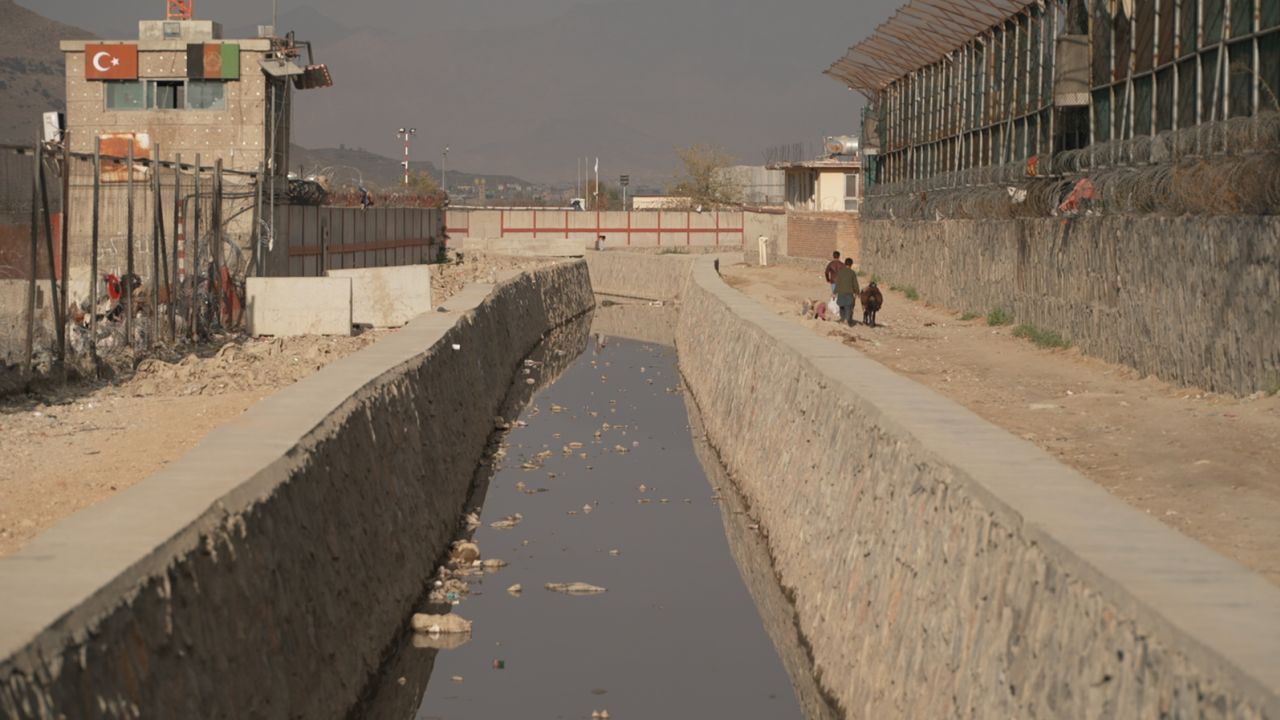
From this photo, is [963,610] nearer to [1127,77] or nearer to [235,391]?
[235,391]

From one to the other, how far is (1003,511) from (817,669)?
4.57 meters

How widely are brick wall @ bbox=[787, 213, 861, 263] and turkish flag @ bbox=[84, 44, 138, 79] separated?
22421 millimetres

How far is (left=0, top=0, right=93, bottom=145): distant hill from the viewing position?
511ft

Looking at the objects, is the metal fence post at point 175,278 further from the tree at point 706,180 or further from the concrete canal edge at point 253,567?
the tree at point 706,180

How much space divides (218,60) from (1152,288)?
34.7 m

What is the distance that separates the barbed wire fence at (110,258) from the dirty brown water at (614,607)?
472 cm

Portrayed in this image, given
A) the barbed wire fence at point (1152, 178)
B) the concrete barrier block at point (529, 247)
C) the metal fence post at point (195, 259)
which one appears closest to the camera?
the barbed wire fence at point (1152, 178)

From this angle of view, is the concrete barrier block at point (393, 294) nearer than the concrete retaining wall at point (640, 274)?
Yes

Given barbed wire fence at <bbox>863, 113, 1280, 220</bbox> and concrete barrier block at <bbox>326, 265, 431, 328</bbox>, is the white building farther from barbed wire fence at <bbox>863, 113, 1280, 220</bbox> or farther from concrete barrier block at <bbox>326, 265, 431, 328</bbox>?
concrete barrier block at <bbox>326, 265, 431, 328</bbox>

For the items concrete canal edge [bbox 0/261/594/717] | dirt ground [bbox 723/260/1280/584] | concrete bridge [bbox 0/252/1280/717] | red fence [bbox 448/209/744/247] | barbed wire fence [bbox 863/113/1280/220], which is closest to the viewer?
concrete bridge [bbox 0/252/1280/717]

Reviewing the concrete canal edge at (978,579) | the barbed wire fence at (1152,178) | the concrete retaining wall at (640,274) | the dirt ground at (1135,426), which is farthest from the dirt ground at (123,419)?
the concrete retaining wall at (640,274)

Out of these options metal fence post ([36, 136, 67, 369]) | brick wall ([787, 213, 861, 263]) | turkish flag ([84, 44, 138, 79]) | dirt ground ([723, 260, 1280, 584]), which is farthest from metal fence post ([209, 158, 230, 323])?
brick wall ([787, 213, 861, 263])

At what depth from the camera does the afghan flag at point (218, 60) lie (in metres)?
47.9

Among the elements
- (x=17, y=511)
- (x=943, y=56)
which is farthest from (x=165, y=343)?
(x=943, y=56)
